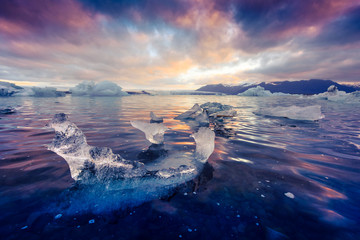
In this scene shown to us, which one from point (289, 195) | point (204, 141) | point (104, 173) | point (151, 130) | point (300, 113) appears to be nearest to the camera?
point (289, 195)

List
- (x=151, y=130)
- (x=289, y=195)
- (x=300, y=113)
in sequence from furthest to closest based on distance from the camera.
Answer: (x=300, y=113)
(x=151, y=130)
(x=289, y=195)

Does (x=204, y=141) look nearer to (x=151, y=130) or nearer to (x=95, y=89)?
(x=151, y=130)

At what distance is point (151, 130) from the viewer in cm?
439

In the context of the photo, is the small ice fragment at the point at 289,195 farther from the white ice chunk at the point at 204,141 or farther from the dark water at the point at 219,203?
the white ice chunk at the point at 204,141

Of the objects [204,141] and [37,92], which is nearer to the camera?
[204,141]

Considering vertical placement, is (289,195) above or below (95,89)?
below

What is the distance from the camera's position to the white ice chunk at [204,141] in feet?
11.1

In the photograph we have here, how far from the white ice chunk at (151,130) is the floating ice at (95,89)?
45.7 metres

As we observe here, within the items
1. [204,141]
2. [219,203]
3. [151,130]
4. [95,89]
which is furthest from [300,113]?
[95,89]

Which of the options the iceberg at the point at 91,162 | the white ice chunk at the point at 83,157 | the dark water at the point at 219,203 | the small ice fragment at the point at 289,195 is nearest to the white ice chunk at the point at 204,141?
the dark water at the point at 219,203

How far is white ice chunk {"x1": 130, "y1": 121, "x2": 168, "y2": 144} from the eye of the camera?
4.29 meters

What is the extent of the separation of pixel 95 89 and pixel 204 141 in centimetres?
4803

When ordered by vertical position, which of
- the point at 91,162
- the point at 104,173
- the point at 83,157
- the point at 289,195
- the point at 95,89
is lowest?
the point at 289,195

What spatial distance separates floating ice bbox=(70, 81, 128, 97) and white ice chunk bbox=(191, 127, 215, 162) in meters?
47.3
